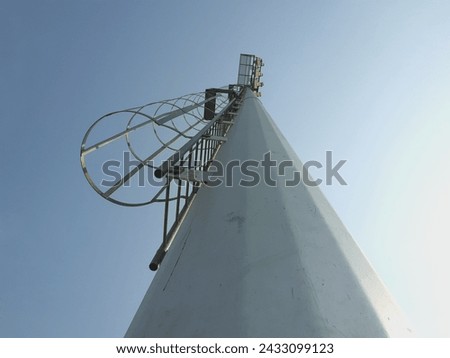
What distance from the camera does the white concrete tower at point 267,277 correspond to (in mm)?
2434

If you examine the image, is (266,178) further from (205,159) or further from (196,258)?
(205,159)

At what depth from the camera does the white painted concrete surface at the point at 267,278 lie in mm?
2432

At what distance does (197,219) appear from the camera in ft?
13.1

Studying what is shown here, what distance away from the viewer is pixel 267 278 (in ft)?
8.95

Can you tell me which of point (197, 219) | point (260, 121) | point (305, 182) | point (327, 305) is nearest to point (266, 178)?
point (305, 182)

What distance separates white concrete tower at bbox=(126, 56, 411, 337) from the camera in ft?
7.98

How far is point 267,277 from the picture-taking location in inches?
108

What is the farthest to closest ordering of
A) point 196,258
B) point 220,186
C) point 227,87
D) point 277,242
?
point 227,87 → point 220,186 → point 196,258 → point 277,242

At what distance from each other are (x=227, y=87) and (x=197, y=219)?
911cm

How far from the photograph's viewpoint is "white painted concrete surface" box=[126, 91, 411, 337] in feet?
7.98

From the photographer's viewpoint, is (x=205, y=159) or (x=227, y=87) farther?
(x=227, y=87)

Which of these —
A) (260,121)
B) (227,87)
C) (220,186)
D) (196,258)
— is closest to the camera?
(196,258)

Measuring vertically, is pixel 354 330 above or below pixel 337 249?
below
